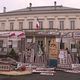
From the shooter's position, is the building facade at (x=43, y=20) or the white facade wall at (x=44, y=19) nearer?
the building facade at (x=43, y=20)

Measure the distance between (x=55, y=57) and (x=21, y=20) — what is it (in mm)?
27077

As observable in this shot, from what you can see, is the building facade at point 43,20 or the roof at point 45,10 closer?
the building facade at point 43,20

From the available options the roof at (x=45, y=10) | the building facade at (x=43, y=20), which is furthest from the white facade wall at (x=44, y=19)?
the roof at (x=45, y=10)

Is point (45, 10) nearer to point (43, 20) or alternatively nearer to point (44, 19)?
point (44, 19)

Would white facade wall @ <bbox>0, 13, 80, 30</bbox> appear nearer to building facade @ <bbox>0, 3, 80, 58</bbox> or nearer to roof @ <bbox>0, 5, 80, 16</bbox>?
building facade @ <bbox>0, 3, 80, 58</bbox>

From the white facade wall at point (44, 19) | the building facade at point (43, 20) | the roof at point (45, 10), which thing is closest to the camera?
the building facade at point (43, 20)

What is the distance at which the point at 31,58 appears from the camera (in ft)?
139

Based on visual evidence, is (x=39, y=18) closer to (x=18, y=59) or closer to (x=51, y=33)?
(x=51, y=33)

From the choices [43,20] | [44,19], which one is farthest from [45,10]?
[43,20]

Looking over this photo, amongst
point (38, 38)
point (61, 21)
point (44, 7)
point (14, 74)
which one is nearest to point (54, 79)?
point (14, 74)

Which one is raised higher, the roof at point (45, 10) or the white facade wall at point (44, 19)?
the roof at point (45, 10)

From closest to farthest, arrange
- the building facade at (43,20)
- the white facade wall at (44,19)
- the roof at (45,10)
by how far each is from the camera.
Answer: the building facade at (43,20), the white facade wall at (44,19), the roof at (45,10)

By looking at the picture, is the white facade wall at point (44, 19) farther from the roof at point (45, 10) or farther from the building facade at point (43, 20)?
the roof at point (45, 10)

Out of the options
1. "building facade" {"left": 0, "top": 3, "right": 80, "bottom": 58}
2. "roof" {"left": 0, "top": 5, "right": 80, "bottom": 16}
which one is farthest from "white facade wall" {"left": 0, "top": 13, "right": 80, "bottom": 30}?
"roof" {"left": 0, "top": 5, "right": 80, "bottom": 16}
